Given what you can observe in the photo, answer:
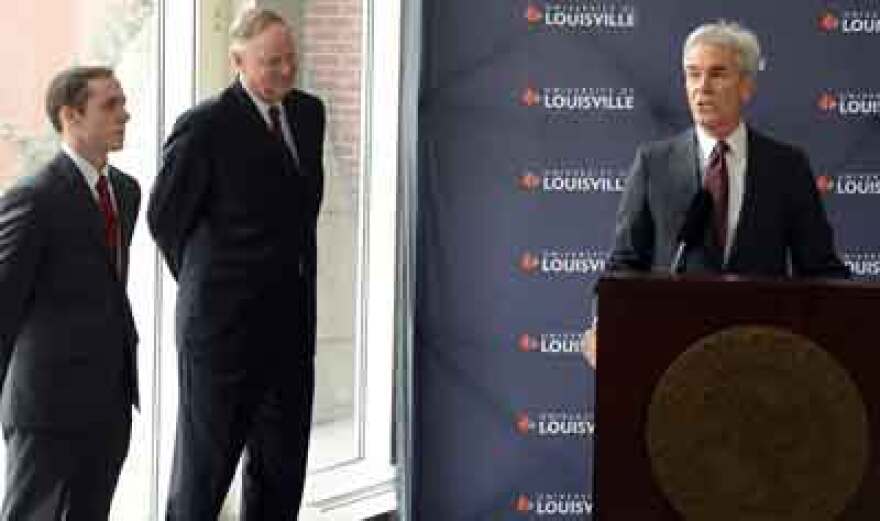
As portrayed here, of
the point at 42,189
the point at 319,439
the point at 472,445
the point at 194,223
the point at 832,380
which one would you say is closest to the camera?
the point at 832,380

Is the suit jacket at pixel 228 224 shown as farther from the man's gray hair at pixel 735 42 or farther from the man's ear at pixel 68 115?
the man's gray hair at pixel 735 42

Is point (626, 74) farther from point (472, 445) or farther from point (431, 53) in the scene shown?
point (472, 445)

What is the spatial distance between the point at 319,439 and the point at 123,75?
188cm

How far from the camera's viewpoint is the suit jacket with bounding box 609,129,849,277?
3.59 metres

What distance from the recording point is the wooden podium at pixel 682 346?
2.57 m

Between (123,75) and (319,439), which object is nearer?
(123,75)

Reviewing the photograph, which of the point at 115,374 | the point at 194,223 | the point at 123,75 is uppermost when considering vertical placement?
the point at 123,75

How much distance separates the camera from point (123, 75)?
520 centimetres

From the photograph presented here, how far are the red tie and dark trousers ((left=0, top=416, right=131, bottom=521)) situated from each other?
434 mm

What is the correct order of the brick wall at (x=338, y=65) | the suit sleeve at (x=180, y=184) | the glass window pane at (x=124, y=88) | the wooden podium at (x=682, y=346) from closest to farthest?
the wooden podium at (x=682, y=346), the suit sleeve at (x=180, y=184), the glass window pane at (x=124, y=88), the brick wall at (x=338, y=65)

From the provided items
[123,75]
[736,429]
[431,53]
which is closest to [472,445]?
[431,53]

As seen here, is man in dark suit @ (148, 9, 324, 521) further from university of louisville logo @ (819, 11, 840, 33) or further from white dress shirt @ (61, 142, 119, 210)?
university of louisville logo @ (819, 11, 840, 33)

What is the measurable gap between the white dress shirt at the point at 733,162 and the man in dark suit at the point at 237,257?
4.21 ft

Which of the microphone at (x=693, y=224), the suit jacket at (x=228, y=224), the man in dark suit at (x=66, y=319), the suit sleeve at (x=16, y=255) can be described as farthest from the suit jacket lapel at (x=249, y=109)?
the microphone at (x=693, y=224)
